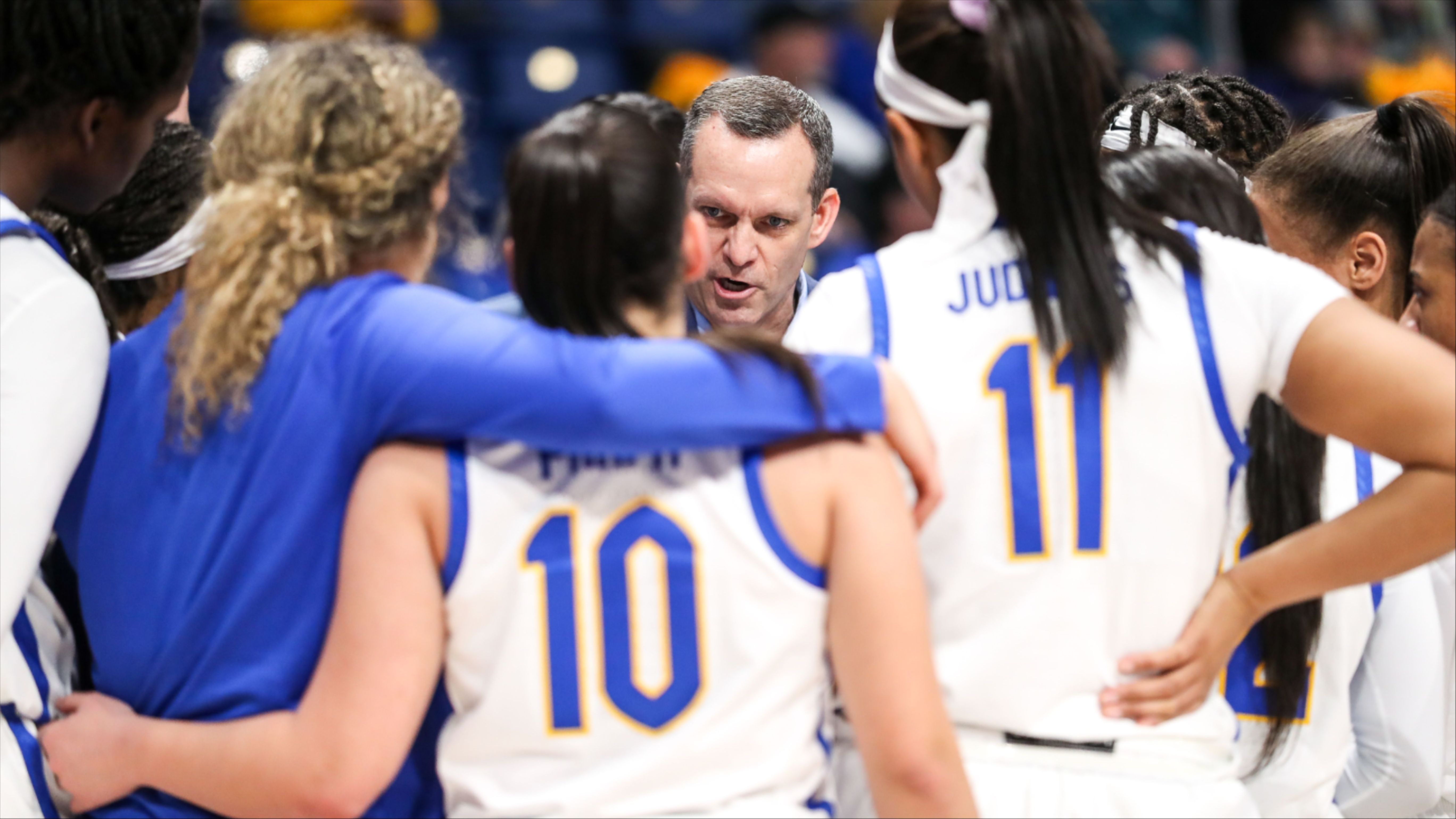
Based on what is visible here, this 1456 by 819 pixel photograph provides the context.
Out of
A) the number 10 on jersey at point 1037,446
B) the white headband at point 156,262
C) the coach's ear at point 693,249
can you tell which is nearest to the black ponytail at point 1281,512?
the number 10 on jersey at point 1037,446

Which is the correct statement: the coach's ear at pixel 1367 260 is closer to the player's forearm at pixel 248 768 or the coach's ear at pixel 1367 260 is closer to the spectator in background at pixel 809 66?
the player's forearm at pixel 248 768

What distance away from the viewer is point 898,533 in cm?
169

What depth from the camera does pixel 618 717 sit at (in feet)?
5.62

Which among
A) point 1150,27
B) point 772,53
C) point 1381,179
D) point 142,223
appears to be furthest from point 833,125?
point 142,223

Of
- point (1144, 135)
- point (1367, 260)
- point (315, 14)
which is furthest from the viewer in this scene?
point (315, 14)

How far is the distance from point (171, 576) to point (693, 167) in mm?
1844

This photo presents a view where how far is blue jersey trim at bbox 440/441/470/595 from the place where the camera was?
5.56 feet

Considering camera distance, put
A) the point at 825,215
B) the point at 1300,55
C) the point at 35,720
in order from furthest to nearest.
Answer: the point at 1300,55 → the point at 825,215 → the point at 35,720

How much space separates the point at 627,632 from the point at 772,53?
6.15 meters

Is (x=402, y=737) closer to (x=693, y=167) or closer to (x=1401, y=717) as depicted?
(x=1401, y=717)

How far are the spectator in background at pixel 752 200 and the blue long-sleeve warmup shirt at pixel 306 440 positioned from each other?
1535 mm

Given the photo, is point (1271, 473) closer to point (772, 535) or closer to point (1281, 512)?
point (1281, 512)

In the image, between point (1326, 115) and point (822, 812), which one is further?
point (1326, 115)

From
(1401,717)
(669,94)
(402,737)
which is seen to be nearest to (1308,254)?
(1401,717)
